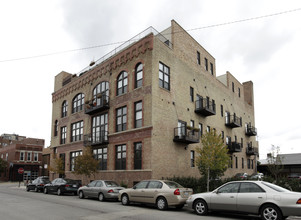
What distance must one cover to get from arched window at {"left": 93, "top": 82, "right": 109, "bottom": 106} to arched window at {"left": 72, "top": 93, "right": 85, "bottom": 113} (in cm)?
277

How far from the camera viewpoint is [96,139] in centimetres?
2678

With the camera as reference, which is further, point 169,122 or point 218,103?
point 218,103

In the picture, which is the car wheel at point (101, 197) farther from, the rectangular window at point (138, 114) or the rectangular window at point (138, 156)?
the rectangular window at point (138, 114)

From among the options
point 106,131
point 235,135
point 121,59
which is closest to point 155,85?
point 121,59

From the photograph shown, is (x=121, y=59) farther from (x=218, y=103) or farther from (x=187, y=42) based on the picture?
(x=218, y=103)

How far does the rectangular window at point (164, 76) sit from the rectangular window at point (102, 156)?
8433mm

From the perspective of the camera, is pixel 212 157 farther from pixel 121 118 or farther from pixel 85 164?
pixel 85 164

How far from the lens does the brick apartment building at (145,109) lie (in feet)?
72.5

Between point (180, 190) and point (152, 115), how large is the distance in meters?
9.36

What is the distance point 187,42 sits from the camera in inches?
1095

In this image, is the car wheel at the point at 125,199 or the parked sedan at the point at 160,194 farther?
the car wheel at the point at 125,199

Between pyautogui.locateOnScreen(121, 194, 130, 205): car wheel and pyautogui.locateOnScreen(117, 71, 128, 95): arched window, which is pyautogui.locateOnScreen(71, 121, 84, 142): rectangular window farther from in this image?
pyautogui.locateOnScreen(121, 194, 130, 205): car wheel

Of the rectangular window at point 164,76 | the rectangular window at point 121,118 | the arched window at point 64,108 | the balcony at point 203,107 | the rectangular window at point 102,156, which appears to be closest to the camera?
the rectangular window at point 164,76

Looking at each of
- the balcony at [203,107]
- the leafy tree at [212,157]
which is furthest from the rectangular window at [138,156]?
the balcony at [203,107]
